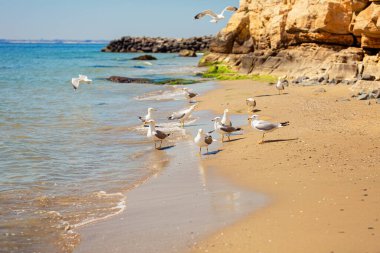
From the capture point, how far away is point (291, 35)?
25.8 metres

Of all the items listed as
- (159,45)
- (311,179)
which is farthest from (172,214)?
(159,45)

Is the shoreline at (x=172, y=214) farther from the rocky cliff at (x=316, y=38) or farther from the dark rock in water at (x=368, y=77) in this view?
the rocky cliff at (x=316, y=38)

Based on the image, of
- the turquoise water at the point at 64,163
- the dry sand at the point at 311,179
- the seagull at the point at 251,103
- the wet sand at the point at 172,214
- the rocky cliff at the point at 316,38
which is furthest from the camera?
the rocky cliff at the point at 316,38

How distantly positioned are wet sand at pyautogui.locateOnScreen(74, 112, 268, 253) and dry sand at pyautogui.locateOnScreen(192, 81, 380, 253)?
0.83 feet

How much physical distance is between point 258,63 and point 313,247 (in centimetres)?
2377

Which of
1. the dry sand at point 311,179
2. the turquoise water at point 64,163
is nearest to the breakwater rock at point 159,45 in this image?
the turquoise water at point 64,163

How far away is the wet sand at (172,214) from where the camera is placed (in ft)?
18.7

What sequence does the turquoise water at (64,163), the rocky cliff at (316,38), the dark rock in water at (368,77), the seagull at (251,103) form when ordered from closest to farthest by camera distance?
the turquoise water at (64,163) → the seagull at (251,103) → the dark rock in water at (368,77) → the rocky cliff at (316,38)

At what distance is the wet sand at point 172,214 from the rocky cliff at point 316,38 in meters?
12.1

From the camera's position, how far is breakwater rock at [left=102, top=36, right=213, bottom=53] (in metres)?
84.2

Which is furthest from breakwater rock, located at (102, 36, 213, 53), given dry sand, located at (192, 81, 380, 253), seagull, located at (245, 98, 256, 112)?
dry sand, located at (192, 81, 380, 253)

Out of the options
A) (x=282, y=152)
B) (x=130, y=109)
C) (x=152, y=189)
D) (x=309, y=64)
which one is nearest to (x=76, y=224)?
(x=152, y=189)

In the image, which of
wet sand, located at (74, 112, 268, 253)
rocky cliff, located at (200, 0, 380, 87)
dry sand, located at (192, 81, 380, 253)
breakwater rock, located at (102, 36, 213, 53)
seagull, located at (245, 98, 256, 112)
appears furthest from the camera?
breakwater rock, located at (102, 36, 213, 53)

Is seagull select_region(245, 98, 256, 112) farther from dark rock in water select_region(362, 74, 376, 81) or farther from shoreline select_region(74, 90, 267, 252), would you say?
shoreline select_region(74, 90, 267, 252)
